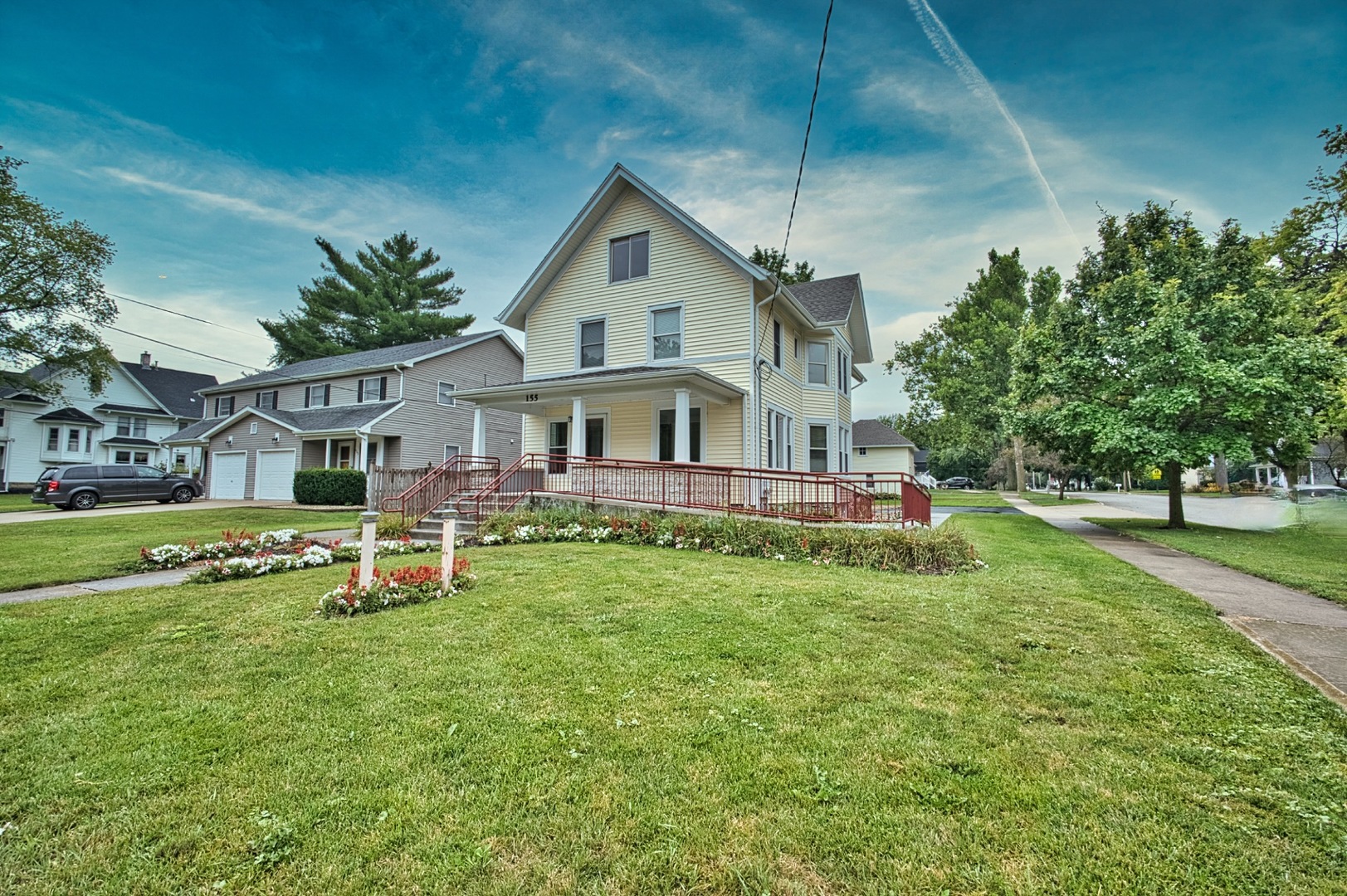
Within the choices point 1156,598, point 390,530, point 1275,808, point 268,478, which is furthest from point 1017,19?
point 268,478

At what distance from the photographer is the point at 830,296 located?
63.3 feet

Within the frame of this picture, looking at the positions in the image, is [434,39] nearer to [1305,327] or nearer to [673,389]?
[673,389]

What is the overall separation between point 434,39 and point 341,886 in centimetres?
1335

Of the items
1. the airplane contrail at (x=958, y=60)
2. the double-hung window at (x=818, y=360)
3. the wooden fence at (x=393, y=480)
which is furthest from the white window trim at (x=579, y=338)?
the airplane contrail at (x=958, y=60)

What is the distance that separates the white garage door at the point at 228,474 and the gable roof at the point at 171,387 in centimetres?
1234

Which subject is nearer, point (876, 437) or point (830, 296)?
point (830, 296)

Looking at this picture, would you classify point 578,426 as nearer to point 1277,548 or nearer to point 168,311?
point 1277,548

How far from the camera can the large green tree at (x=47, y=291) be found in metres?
23.0

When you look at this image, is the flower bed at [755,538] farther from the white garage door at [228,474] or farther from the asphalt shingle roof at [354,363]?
the white garage door at [228,474]

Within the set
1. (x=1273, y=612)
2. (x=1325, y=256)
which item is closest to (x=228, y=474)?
(x=1273, y=612)

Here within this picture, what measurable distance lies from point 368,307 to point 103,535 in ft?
91.7

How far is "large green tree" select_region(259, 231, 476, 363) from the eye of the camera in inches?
1475

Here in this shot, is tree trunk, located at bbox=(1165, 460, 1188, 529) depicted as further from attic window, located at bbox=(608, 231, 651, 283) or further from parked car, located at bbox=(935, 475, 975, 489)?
parked car, located at bbox=(935, 475, 975, 489)

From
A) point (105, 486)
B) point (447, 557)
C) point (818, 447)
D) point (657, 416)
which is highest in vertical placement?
point (657, 416)
